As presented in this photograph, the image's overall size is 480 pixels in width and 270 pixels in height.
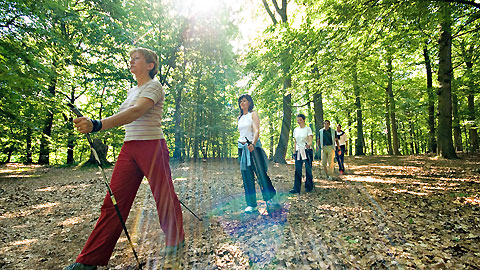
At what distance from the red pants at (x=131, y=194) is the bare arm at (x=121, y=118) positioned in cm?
40

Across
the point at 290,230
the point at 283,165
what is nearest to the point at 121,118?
the point at 290,230

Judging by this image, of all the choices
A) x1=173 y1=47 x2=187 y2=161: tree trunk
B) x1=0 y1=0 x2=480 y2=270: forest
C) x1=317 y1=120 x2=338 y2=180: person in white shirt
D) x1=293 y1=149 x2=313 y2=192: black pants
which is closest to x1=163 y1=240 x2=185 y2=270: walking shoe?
x1=0 y1=0 x2=480 y2=270: forest

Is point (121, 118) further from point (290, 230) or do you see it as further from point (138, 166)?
point (290, 230)

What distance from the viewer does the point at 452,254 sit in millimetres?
2838

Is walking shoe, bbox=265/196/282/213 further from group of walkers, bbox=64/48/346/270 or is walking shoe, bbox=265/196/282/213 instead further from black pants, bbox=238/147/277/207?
group of walkers, bbox=64/48/346/270

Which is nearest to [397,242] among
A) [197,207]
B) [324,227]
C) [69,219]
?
[324,227]

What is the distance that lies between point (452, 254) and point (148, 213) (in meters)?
5.22

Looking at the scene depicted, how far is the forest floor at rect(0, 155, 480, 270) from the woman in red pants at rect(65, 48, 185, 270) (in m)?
0.71

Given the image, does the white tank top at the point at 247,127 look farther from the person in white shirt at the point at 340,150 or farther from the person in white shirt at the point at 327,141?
the person in white shirt at the point at 340,150

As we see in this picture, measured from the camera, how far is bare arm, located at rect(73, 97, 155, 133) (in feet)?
6.65

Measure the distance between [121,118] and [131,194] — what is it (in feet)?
2.97

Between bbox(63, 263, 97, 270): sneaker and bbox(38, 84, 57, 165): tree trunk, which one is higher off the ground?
bbox(38, 84, 57, 165): tree trunk

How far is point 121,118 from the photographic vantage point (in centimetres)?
223

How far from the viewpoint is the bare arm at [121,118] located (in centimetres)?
203
